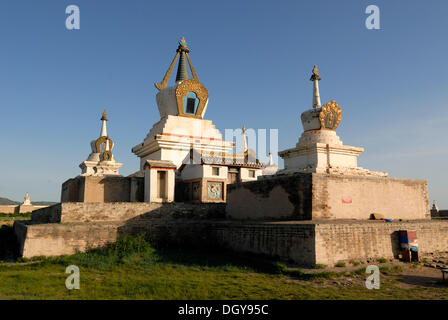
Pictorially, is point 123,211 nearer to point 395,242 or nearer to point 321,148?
point 321,148

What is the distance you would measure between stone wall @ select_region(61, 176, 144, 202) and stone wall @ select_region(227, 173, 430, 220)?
526 centimetres

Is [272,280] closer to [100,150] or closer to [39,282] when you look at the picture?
[39,282]

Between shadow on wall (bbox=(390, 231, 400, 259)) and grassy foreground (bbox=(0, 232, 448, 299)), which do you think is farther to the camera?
shadow on wall (bbox=(390, 231, 400, 259))

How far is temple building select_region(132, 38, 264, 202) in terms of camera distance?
1716 centimetres

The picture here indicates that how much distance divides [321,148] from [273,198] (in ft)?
15.6

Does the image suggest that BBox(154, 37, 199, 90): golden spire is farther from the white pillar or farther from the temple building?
the white pillar

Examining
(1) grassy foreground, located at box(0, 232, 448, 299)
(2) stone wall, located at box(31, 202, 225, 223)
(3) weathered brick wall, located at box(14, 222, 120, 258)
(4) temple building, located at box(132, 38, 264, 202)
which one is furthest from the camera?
(4) temple building, located at box(132, 38, 264, 202)

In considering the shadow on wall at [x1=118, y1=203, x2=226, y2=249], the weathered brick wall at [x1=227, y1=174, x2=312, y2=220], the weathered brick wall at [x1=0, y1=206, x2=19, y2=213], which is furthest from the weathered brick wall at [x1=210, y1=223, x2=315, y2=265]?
the weathered brick wall at [x1=0, y1=206, x2=19, y2=213]

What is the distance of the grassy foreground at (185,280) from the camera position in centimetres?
690

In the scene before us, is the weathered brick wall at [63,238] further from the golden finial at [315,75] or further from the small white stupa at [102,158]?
the small white stupa at [102,158]

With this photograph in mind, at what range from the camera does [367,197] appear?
40.7ft

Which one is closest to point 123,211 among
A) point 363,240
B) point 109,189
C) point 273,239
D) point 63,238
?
point 109,189
